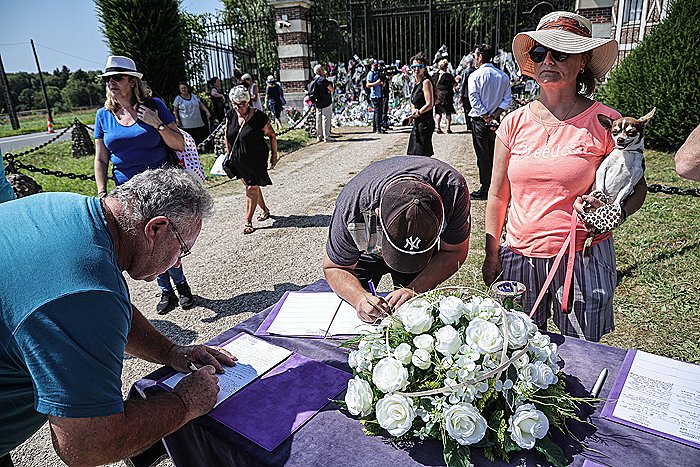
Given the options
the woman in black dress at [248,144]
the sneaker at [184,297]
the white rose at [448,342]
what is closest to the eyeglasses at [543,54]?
the white rose at [448,342]

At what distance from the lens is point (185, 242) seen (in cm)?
161

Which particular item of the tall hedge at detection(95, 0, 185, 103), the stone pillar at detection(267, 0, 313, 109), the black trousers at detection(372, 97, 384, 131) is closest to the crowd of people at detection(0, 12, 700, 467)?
the tall hedge at detection(95, 0, 185, 103)

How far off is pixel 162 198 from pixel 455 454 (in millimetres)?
1138


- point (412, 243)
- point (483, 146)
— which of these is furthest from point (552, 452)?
point (483, 146)

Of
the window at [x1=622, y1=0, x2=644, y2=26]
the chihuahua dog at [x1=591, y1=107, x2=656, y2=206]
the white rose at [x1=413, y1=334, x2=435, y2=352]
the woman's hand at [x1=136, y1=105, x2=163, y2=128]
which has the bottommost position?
the white rose at [x1=413, y1=334, x2=435, y2=352]

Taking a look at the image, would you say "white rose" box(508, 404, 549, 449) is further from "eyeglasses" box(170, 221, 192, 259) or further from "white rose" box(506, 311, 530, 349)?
"eyeglasses" box(170, 221, 192, 259)

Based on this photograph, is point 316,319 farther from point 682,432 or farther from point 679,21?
point 679,21

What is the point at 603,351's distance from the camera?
167 centimetres

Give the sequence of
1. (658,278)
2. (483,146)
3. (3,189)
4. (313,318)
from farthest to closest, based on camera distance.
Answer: (483,146), (658,278), (3,189), (313,318)

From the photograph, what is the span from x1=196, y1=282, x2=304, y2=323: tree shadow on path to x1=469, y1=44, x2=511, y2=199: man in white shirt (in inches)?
141

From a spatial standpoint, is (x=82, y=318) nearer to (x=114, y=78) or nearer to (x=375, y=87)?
(x=114, y=78)

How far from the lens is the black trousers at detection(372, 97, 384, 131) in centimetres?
1345

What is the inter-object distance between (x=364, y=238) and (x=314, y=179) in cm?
656

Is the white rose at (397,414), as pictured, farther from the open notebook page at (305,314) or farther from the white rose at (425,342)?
the open notebook page at (305,314)
